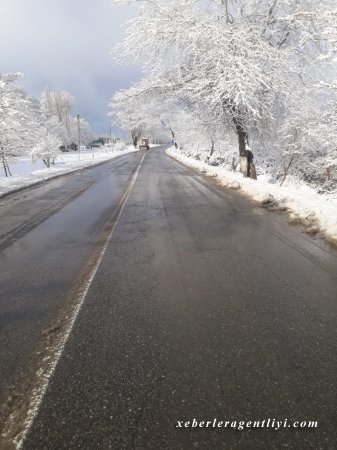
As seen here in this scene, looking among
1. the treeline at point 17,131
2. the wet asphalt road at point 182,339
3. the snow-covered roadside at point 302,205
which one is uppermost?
the treeline at point 17,131

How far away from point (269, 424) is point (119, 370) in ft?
3.98

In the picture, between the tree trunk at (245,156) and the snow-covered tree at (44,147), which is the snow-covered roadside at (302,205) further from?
the snow-covered tree at (44,147)

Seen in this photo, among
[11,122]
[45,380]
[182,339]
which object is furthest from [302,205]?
[11,122]

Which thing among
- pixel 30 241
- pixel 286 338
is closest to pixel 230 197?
pixel 30 241

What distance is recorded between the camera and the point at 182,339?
10.4 ft

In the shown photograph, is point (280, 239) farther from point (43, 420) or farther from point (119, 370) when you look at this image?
point (43, 420)

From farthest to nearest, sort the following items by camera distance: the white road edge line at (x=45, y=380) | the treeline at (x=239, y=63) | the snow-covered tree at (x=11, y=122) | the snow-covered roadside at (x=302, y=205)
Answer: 1. the snow-covered tree at (x=11, y=122)
2. the treeline at (x=239, y=63)
3. the snow-covered roadside at (x=302, y=205)
4. the white road edge line at (x=45, y=380)

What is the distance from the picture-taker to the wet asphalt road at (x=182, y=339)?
221 cm

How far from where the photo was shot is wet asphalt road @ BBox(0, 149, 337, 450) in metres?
2.21

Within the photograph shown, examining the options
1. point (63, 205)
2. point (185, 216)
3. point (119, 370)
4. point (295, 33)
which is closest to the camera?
point (119, 370)

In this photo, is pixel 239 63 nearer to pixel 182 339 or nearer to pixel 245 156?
pixel 245 156

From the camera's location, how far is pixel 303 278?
4582 mm

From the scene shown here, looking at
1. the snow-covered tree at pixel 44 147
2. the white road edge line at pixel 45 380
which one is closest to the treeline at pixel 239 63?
the white road edge line at pixel 45 380

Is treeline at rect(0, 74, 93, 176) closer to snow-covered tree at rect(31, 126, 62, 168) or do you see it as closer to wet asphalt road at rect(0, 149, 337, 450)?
snow-covered tree at rect(31, 126, 62, 168)
